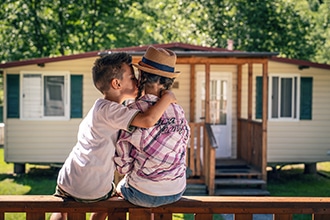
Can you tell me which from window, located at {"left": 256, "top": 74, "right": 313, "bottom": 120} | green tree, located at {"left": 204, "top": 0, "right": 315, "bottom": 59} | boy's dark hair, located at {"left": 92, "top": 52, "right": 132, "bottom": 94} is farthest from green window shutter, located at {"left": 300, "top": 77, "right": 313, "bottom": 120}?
boy's dark hair, located at {"left": 92, "top": 52, "right": 132, "bottom": 94}

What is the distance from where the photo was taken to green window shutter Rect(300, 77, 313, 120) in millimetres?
11977

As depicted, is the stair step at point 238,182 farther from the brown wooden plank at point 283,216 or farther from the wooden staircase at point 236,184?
the brown wooden plank at point 283,216

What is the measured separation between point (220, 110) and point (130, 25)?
34.5 ft

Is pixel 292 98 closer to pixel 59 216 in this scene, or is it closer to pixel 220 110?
pixel 220 110

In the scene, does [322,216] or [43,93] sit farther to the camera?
[43,93]

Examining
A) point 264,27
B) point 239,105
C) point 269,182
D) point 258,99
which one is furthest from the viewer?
point 264,27

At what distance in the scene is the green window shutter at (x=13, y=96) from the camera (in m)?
11.6

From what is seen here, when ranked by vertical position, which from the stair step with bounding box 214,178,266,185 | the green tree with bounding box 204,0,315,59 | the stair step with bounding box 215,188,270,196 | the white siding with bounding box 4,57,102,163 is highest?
the green tree with bounding box 204,0,315,59

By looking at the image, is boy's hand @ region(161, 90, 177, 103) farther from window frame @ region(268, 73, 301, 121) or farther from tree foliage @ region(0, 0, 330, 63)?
tree foliage @ region(0, 0, 330, 63)

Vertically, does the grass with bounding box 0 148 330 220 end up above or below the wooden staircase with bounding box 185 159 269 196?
below

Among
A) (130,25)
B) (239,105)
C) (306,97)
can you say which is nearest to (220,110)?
(239,105)

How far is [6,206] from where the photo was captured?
2.34m

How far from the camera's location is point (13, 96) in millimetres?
11586

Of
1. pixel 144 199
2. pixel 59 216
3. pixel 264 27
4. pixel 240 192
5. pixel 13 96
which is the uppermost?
pixel 264 27
